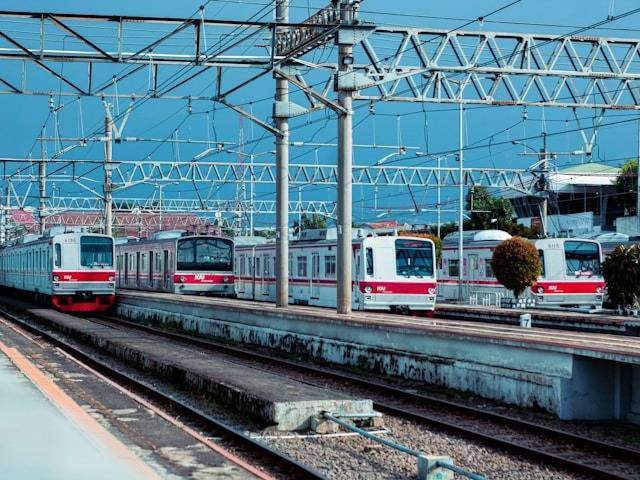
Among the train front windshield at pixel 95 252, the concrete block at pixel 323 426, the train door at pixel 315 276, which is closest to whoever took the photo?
the concrete block at pixel 323 426

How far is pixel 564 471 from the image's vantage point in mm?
10570

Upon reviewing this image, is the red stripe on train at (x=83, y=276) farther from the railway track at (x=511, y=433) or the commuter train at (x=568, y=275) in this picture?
the railway track at (x=511, y=433)

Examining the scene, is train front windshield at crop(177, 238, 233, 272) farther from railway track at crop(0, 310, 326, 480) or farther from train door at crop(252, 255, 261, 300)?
railway track at crop(0, 310, 326, 480)

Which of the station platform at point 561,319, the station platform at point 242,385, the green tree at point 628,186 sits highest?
the green tree at point 628,186

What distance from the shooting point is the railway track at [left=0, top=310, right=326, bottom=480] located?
34.0 feet

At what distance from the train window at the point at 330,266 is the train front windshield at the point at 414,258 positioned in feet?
8.24

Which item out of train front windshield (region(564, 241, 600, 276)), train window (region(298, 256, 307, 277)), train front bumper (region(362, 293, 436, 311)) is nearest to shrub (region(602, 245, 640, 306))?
train front windshield (region(564, 241, 600, 276))

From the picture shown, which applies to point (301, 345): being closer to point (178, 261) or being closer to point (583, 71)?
point (583, 71)

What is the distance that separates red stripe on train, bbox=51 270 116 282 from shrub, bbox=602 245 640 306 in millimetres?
18275

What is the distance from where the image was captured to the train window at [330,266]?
33.2m

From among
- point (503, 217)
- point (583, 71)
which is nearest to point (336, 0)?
point (583, 71)

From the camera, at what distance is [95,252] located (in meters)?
39.2

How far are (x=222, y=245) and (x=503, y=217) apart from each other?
3137 cm

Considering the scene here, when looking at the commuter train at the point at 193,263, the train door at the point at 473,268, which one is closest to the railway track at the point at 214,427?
the commuter train at the point at 193,263
